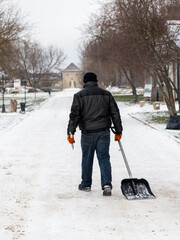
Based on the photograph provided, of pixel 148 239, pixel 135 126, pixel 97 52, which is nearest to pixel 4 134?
pixel 135 126

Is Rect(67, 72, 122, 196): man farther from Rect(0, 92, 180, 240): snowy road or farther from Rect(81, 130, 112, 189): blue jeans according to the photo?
Rect(0, 92, 180, 240): snowy road

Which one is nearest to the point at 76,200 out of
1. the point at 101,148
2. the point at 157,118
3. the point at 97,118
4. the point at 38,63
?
the point at 101,148

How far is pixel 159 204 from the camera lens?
19.8 ft

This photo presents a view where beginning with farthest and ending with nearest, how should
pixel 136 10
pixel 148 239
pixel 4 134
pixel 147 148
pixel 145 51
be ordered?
1. pixel 145 51
2. pixel 136 10
3. pixel 4 134
4. pixel 147 148
5. pixel 148 239

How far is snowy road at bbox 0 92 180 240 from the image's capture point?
16.2 ft

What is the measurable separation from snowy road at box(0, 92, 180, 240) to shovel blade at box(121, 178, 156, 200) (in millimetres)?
120

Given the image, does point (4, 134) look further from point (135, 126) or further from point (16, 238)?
point (16, 238)

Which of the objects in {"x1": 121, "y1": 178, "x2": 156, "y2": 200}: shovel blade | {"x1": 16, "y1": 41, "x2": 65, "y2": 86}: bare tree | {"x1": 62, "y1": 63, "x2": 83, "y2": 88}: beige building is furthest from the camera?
{"x1": 62, "y1": 63, "x2": 83, "y2": 88}: beige building

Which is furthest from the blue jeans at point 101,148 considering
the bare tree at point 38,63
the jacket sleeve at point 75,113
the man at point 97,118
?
the bare tree at point 38,63

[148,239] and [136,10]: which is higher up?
[136,10]

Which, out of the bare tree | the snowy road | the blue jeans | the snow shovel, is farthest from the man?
the bare tree

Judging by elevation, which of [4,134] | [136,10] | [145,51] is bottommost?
[4,134]

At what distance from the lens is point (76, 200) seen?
20.8ft

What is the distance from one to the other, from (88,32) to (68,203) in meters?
26.1
